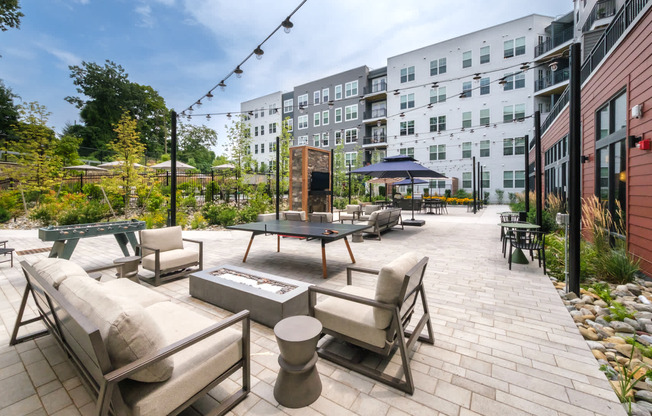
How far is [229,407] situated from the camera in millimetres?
1748

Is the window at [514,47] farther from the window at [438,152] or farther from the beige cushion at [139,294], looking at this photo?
the beige cushion at [139,294]

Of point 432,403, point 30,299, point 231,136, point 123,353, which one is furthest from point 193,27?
point 432,403

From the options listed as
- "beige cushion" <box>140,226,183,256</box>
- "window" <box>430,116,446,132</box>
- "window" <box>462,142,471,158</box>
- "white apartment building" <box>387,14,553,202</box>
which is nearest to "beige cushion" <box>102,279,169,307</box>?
"beige cushion" <box>140,226,183,256</box>

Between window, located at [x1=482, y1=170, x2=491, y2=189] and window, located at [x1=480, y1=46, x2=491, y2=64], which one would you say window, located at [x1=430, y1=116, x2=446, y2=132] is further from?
window, located at [x1=482, y1=170, x2=491, y2=189]

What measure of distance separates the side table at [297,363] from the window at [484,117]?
26.6m

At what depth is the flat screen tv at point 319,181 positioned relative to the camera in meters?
10.3

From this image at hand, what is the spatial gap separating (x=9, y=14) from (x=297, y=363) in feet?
67.6

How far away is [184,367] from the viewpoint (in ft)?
5.06

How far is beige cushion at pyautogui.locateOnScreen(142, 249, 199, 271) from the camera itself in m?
4.12

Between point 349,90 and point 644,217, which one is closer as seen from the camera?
point 644,217

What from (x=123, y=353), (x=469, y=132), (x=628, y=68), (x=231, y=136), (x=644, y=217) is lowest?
(x=123, y=353)

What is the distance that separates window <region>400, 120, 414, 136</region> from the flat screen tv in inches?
724

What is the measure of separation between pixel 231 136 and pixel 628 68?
1203 cm

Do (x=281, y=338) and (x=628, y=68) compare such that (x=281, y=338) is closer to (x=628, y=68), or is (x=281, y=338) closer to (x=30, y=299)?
(x=30, y=299)
